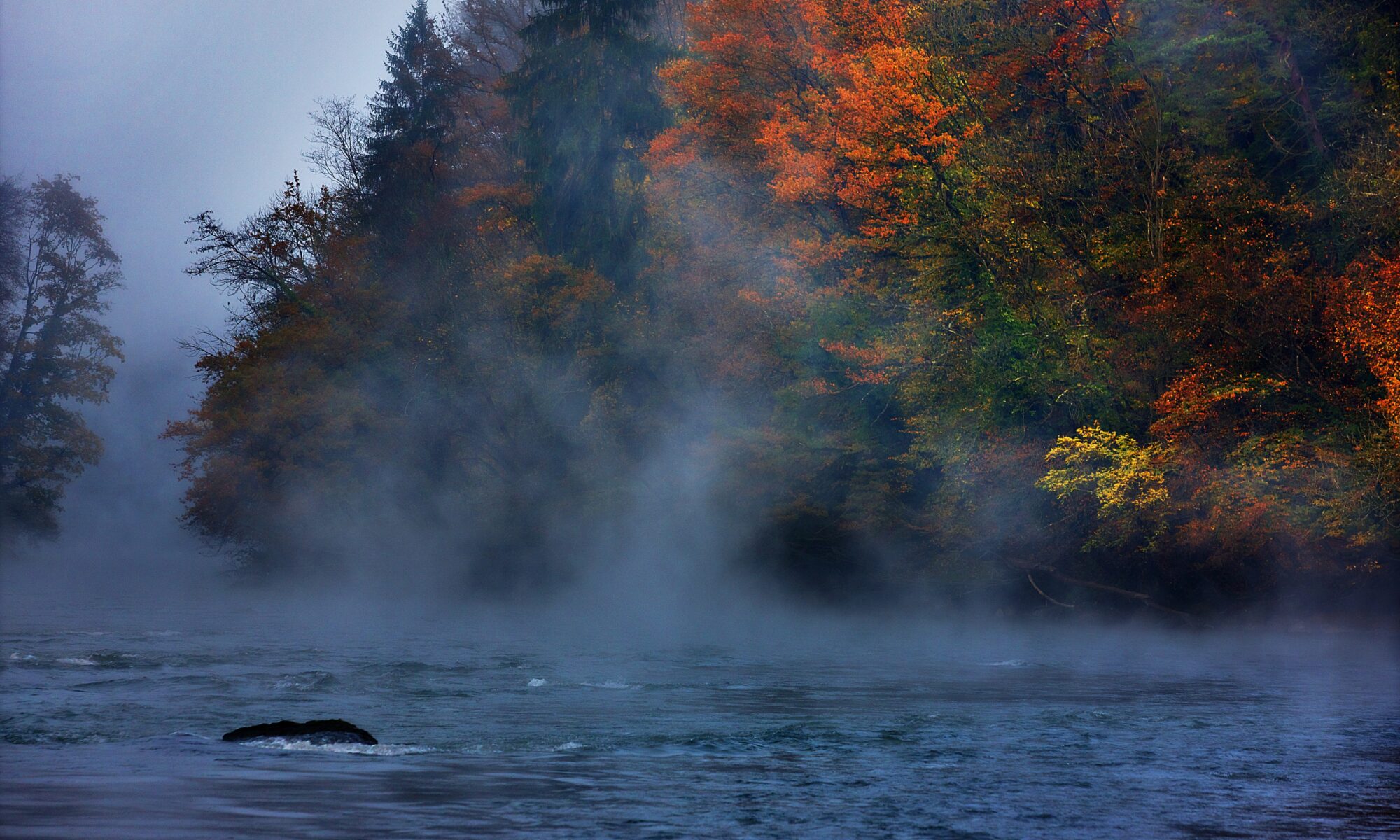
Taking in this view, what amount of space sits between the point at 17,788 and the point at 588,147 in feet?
147

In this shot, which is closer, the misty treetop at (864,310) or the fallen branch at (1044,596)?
the misty treetop at (864,310)

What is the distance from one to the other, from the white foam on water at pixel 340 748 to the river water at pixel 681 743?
5 cm

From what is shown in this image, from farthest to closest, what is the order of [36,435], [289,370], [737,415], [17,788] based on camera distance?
[36,435], [289,370], [737,415], [17,788]

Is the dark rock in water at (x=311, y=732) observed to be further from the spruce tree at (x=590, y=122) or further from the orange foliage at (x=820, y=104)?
the spruce tree at (x=590, y=122)

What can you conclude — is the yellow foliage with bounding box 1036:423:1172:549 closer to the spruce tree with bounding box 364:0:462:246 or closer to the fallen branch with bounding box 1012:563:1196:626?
the fallen branch with bounding box 1012:563:1196:626

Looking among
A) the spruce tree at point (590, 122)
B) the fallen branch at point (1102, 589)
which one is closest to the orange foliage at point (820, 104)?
the spruce tree at point (590, 122)

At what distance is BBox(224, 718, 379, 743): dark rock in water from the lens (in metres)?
13.0

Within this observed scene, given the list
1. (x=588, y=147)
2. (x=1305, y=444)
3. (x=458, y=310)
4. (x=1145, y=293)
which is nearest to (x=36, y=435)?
(x=458, y=310)

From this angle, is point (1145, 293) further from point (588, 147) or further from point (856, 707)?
point (588, 147)

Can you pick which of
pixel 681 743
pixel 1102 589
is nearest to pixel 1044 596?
pixel 1102 589

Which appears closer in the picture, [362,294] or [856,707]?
[856,707]

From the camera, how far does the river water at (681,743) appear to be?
9.82 metres

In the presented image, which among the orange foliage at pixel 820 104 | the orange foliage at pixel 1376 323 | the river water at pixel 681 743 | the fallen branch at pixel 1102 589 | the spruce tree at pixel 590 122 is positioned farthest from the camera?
the spruce tree at pixel 590 122

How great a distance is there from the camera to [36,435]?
5834 centimetres
